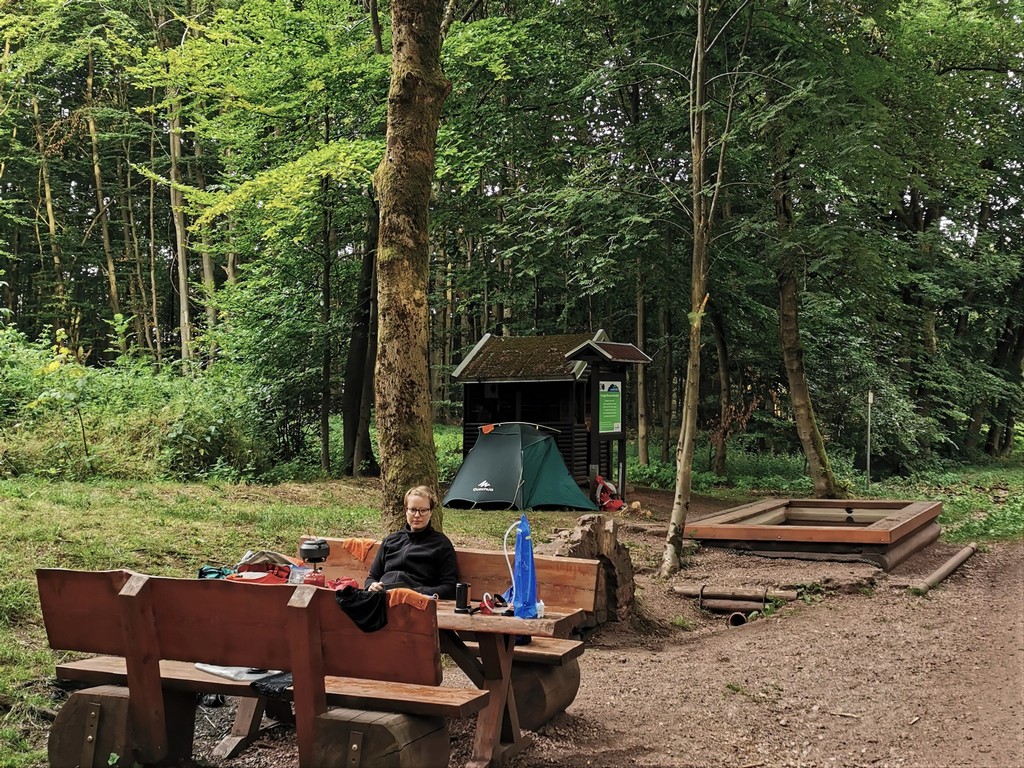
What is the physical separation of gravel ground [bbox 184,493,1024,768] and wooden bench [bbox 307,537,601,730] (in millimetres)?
188

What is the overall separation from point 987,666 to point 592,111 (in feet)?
57.5

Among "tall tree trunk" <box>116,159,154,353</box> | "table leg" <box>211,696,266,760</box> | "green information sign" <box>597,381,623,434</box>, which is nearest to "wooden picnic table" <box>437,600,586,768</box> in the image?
"table leg" <box>211,696,266,760</box>

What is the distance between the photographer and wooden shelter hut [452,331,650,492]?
16156 mm

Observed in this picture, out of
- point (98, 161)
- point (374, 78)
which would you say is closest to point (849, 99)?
point (374, 78)

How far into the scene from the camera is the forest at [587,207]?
509 inches

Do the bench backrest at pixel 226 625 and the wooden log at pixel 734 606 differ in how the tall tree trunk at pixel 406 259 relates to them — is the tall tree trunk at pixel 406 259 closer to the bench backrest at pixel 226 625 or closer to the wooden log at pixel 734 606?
the bench backrest at pixel 226 625

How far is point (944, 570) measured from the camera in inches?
404

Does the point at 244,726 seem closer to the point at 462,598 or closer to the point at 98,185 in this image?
the point at 462,598

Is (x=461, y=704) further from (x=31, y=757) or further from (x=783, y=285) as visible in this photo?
(x=783, y=285)

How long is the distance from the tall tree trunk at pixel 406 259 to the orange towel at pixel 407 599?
9.93 ft

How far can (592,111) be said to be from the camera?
21.5 m

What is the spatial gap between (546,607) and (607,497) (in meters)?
11.5

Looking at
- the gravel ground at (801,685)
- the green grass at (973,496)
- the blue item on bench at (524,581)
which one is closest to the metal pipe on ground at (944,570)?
the gravel ground at (801,685)

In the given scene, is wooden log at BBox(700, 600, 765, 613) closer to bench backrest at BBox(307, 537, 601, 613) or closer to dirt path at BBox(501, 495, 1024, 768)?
dirt path at BBox(501, 495, 1024, 768)
